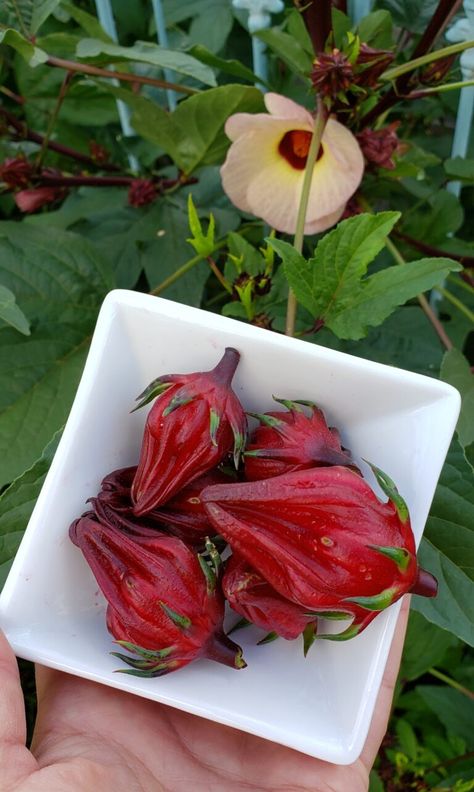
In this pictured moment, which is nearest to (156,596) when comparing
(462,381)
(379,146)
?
(462,381)

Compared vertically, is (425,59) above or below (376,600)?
above

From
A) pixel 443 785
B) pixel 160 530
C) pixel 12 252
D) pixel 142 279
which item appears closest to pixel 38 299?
pixel 12 252

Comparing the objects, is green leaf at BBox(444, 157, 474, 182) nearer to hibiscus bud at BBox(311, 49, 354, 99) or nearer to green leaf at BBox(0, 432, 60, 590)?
hibiscus bud at BBox(311, 49, 354, 99)

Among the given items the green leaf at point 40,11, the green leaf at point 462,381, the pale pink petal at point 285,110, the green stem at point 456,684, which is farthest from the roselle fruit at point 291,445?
the green stem at point 456,684

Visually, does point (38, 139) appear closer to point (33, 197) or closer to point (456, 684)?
point (33, 197)

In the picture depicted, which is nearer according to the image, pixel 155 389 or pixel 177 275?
pixel 155 389

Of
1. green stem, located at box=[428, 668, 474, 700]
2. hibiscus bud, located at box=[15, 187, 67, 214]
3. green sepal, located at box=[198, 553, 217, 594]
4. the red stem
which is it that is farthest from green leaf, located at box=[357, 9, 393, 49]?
green stem, located at box=[428, 668, 474, 700]

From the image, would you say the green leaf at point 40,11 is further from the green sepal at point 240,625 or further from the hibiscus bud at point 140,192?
the green sepal at point 240,625
